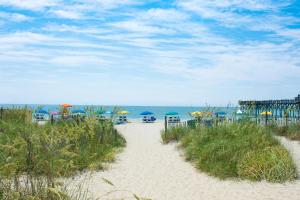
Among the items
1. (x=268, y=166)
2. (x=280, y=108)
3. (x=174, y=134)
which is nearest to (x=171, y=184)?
(x=268, y=166)

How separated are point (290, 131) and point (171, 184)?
10.5m

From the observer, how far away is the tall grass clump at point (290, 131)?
19.1 metres

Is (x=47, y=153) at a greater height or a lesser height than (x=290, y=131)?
greater

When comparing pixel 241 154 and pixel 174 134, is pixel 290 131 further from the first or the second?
pixel 241 154

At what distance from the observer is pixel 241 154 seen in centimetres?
1208

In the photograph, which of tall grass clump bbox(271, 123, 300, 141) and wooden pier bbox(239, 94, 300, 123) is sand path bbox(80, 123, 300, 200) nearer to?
tall grass clump bbox(271, 123, 300, 141)

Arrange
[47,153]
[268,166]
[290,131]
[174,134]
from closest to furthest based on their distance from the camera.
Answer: [47,153]
[268,166]
[174,134]
[290,131]

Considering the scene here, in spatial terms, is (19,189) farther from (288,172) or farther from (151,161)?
(151,161)

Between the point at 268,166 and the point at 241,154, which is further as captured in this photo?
the point at 241,154

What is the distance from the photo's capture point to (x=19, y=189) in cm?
692

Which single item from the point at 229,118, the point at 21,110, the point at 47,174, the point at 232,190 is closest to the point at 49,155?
the point at 47,174

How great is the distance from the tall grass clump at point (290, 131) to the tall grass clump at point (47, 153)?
7.27m

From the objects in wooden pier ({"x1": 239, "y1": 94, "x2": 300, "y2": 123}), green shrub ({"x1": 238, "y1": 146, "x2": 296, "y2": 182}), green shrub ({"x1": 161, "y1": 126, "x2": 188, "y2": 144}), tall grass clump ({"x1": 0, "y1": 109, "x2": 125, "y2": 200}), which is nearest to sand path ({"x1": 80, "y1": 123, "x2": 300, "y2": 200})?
green shrub ({"x1": 238, "y1": 146, "x2": 296, "y2": 182})

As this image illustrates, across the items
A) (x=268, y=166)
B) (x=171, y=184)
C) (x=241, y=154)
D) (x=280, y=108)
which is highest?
(x=280, y=108)
